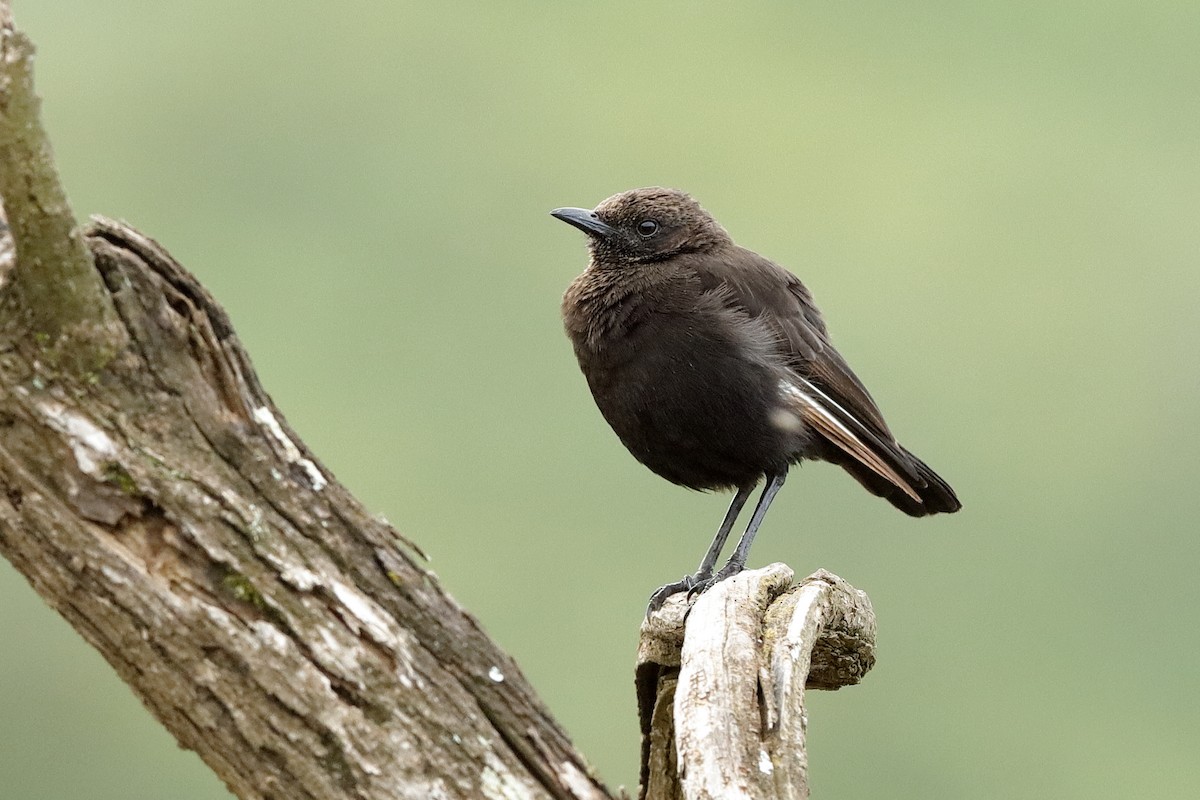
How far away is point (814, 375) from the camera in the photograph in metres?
5.16

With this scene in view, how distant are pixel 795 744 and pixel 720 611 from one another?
493 millimetres

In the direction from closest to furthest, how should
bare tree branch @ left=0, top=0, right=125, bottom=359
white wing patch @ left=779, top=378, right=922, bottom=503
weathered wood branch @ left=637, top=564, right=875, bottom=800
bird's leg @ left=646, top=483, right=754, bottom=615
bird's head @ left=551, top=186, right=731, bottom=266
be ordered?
1. bare tree branch @ left=0, top=0, right=125, bottom=359
2. weathered wood branch @ left=637, top=564, right=875, bottom=800
3. bird's leg @ left=646, top=483, right=754, bottom=615
4. white wing patch @ left=779, top=378, right=922, bottom=503
5. bird's head @ left=551, top=186, right=731, bottom=266

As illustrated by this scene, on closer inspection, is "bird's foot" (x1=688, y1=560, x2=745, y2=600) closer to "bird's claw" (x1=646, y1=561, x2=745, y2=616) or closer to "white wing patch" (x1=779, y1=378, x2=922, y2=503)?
"bird's claw" (x1=646, y1=561, x2=745, y2=616)

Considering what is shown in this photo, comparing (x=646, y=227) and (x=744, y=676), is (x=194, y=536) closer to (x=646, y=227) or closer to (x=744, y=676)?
(x=744, y=676)

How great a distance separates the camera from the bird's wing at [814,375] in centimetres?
502

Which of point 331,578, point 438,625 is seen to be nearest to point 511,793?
point 438,625

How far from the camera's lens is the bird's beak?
5520 millimetres

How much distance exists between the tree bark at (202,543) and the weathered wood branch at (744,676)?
51 mm

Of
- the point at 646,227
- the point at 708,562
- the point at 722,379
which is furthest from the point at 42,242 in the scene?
the point at 646,227

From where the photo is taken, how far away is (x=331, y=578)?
2.67 meters

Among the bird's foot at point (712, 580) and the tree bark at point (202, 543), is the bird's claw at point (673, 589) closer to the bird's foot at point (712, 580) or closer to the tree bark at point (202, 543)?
the bird's foot at point (712, 580)

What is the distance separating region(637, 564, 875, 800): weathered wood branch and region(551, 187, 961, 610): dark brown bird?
37.4 inches

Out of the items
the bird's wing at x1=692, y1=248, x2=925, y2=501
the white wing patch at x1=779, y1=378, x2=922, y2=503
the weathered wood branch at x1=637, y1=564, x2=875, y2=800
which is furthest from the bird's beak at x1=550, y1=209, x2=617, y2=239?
the weathered wood branch at x1=637, y1=564, x2=875, y2=800

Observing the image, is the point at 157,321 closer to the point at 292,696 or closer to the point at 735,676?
the point at 292,696
